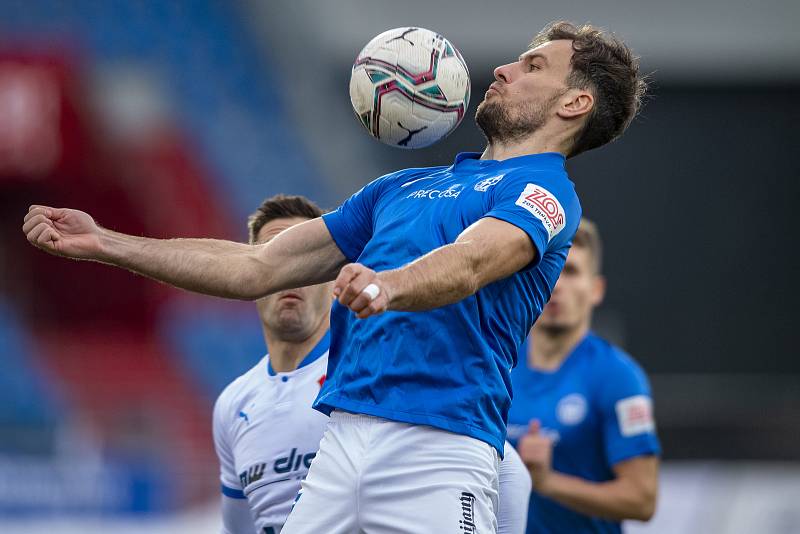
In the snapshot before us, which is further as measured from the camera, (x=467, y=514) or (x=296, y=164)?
(x=296, y=164)

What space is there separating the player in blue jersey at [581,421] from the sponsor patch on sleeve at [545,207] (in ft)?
6.40

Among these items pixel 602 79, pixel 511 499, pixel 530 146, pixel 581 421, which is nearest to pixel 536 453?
pixel 581 421

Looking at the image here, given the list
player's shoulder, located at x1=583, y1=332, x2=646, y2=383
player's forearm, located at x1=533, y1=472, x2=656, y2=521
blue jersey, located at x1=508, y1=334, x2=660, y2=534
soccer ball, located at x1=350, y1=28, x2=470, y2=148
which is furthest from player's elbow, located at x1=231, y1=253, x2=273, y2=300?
player's shoulder, located at x1=583, y1=332, x2=646, y2=383

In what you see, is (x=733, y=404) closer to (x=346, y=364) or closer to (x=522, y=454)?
(x=522, y=454)

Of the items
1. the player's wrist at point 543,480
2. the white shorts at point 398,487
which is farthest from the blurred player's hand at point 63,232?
A: the player's wrist at point 543,480

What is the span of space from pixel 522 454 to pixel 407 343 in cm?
198

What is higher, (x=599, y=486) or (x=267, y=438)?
(x=267, y=438)

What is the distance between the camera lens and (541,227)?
372cm

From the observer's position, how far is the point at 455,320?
377 centimetres

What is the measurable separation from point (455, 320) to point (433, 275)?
1.40ft

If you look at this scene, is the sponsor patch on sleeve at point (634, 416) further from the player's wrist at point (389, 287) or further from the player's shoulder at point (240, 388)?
the player's wrist at point (389, 287)

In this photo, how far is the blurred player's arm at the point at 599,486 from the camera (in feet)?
18.2

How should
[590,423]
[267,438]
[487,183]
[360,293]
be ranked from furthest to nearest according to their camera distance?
[590,423]
[267,438]
[487,183]
[360,293]

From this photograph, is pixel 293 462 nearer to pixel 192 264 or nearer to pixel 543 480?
pixel 192 264
